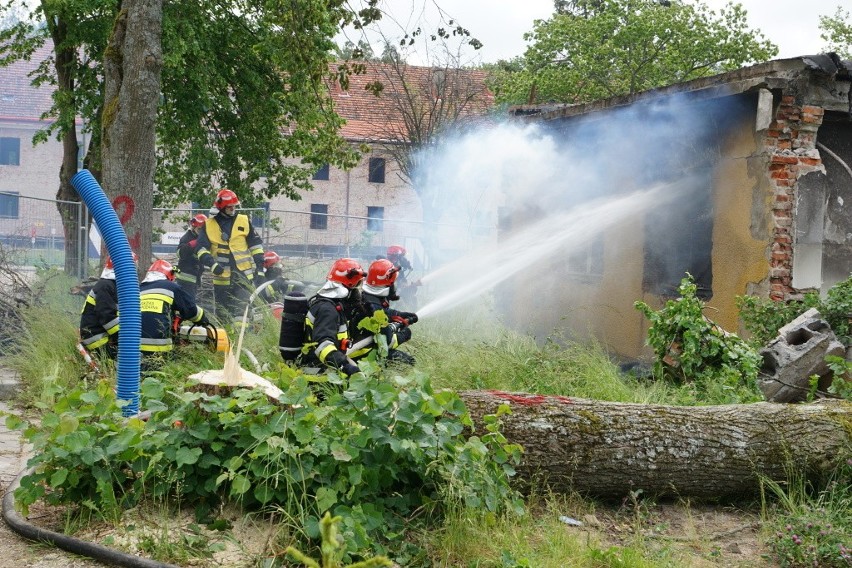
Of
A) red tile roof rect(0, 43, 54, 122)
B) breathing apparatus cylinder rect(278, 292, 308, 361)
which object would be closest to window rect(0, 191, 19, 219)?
breathing apparatus cylinder rect(278, 292, 308, 361)

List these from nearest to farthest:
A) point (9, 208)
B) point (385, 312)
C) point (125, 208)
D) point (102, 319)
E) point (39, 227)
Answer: point (385, 312), point (102, 319), point (125, 208), point (9, 208), point (39, 227)

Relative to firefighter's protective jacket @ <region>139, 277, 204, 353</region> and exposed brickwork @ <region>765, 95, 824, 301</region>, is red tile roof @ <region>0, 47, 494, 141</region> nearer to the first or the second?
exposed brickwork @ <region>765, 95, 824, 301</region>

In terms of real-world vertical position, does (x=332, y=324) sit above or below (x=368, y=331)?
above

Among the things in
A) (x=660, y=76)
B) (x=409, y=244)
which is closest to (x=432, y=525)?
(x=409, y=244)

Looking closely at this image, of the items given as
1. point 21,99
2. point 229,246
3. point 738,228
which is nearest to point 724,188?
point 738,228

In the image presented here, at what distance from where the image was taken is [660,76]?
3047 cm

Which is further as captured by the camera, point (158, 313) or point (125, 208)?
point (125, 208)

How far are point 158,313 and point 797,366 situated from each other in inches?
197

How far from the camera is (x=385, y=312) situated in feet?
23.7

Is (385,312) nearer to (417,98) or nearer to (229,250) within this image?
(229,250)

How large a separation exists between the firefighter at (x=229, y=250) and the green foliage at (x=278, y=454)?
6593 mm

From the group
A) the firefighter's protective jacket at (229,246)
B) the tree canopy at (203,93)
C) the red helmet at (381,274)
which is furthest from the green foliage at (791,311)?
the tree canopy at (203,93)

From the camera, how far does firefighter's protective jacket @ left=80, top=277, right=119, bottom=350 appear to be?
7.57 meters

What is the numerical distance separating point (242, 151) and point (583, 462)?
1193 centimetres
